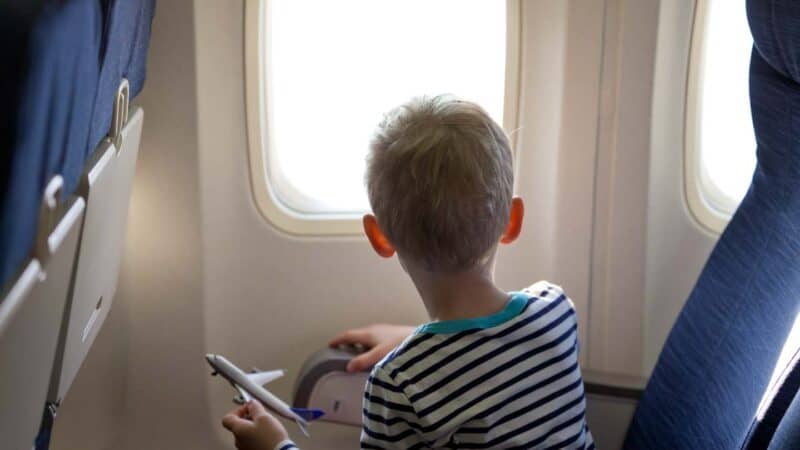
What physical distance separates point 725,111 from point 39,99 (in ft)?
5.65

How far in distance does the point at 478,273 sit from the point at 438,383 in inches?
6.9

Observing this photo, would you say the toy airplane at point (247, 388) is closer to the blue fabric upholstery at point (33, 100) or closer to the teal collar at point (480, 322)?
the teal collar at point (480, 322)

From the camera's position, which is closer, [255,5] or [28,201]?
[28,201]

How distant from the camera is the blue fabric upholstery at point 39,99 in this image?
80 cm

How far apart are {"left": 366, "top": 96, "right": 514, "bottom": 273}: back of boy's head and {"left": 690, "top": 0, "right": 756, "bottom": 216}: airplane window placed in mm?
866

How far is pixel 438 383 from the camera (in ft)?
4.65

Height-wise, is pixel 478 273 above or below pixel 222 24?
below

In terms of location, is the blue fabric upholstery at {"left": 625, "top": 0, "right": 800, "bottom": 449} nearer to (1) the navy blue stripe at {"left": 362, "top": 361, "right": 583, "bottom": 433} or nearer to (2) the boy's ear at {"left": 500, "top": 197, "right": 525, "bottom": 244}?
(1) the navy blue stripe at {"left": 362, "top": 361, "right": 583, "bottom": 433}

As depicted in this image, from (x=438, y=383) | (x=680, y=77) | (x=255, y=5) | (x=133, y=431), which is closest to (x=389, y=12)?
(x=255, y=5)

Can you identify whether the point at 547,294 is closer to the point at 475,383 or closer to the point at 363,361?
the point at 475,383

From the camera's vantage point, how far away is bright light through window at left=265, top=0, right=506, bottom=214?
2082mm

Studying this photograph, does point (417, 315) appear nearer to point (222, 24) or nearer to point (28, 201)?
point (222, 24)

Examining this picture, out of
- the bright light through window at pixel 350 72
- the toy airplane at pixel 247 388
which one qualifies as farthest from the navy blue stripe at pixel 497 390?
the bright light through window at pixel 350 72

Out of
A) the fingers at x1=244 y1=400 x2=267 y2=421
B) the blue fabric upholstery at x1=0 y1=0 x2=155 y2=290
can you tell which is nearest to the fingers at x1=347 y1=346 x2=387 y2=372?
the fingers at x1=244 y1=400 x2=267 y2=421
